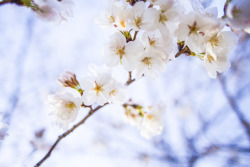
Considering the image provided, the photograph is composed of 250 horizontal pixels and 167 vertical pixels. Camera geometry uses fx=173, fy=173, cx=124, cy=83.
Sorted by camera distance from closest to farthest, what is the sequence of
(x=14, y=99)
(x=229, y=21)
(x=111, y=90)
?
(x=229, y=21) < (x=111, y=90) < (x=14, y=99)

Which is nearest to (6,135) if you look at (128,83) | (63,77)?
(63,77)

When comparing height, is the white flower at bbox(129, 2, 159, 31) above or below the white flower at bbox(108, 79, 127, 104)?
above

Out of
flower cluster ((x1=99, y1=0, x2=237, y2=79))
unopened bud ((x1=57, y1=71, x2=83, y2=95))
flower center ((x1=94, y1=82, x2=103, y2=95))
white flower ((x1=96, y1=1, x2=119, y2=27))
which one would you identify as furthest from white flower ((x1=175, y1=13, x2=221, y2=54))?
unopened bud ((x1=57, y1=71, x2=83, y2=95))

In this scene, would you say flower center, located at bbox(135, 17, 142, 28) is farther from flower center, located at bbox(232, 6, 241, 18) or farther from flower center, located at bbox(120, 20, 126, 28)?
flower center, located at bbox(232, 6, 241, 18)

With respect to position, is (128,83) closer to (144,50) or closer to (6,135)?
(144,50)

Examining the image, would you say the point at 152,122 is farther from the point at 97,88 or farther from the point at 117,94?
the point at 97,88

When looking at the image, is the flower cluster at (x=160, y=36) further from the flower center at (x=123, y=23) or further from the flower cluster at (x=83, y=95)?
the flower cluster at (x=83, y=95)

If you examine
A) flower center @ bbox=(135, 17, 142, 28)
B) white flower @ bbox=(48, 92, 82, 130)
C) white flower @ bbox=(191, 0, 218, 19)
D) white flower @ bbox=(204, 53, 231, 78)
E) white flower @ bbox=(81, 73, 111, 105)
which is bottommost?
white flower @ bbox=(48, 92, 82, 130)

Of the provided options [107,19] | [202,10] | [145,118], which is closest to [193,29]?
[202,10]
